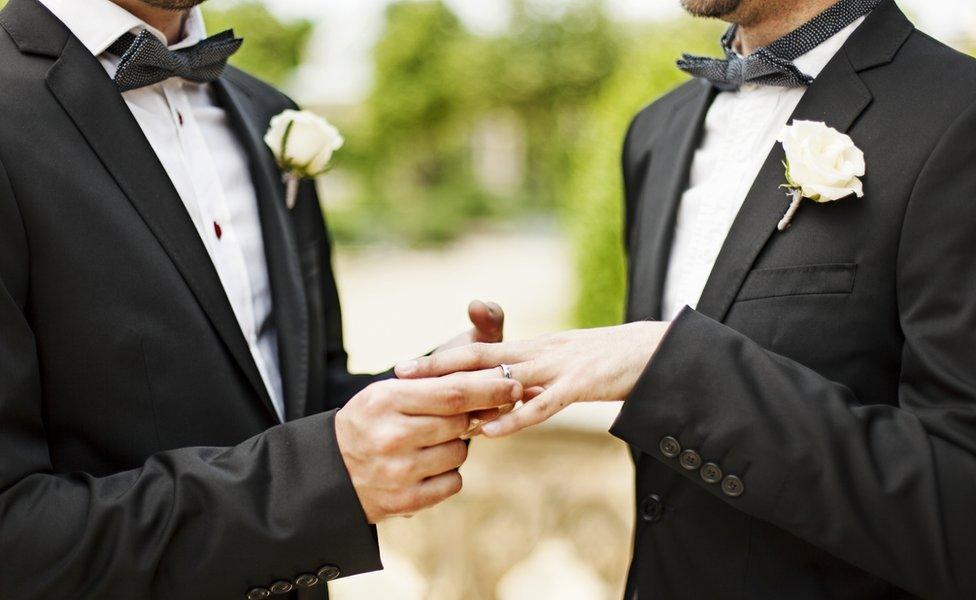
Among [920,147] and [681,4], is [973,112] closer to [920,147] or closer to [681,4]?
[920,147]

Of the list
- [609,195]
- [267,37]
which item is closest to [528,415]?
[609,195]

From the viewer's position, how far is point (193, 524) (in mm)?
1861

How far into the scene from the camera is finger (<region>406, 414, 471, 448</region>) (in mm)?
1839

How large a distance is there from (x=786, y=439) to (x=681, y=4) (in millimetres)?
1234

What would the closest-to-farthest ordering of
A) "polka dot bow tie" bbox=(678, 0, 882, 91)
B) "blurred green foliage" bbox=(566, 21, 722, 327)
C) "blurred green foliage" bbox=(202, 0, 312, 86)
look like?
"polka dot bow tie" bbox=(678, 0, 882, 91) → "blurred green foliage" bbox=(566, 21, 722, 327) → "blurred green foliage" bbox=(202, 0, 312, 86)

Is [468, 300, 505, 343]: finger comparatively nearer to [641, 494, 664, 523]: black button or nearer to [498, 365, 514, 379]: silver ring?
[498, 365, 514, 379]: silver ring

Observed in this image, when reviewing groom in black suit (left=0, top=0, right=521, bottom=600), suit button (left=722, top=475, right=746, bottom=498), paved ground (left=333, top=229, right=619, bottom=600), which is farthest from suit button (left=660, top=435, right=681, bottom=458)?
paved ground (left=333, top=229, right=619, bottom=600)

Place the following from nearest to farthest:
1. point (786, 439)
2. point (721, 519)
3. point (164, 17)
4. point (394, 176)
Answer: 1. point (786, 439)
2. point (721, 519)
3. point (164, 17)
4. point (394, 176)

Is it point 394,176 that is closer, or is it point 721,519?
point 721,519

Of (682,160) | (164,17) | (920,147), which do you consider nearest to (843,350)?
(920,147)

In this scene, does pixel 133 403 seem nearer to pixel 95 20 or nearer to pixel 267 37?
pixel 95 20

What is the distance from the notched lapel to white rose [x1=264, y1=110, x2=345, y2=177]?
1098 millimetres

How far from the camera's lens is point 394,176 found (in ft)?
96.4

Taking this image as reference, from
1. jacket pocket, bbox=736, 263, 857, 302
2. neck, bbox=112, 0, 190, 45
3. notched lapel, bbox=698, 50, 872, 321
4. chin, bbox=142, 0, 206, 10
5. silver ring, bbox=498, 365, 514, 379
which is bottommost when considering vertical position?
silver ring, bbox=498, 365, 514, 379
